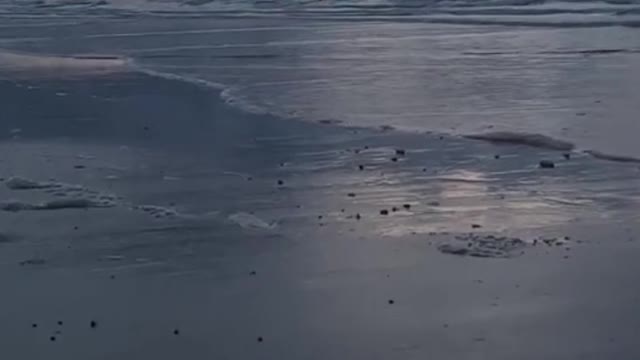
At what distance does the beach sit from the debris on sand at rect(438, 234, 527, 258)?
3 centimetres

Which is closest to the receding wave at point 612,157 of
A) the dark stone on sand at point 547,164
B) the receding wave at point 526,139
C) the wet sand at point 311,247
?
the wet sand at point 311,247

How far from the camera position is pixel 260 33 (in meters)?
28.4

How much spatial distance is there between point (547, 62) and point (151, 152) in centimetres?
877

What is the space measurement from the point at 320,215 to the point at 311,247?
1.04 m

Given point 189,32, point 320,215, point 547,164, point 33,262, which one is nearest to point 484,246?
point 320,215

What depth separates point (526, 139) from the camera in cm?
1366

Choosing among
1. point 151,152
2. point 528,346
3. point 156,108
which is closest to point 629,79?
point 156,108

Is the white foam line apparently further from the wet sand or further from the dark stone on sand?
the dark stone on sand

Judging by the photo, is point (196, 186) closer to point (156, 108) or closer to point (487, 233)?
point (487, 233)

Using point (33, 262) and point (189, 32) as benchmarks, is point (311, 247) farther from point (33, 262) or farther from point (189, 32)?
point (189, 32)

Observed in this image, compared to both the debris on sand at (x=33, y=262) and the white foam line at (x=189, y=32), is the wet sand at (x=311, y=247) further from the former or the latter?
the white foam line at (x=189, y=32)

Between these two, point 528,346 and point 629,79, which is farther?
point 629,79

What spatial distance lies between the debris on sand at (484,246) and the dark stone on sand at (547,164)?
8.74 ft

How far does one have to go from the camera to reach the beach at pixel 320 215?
7484 mm
